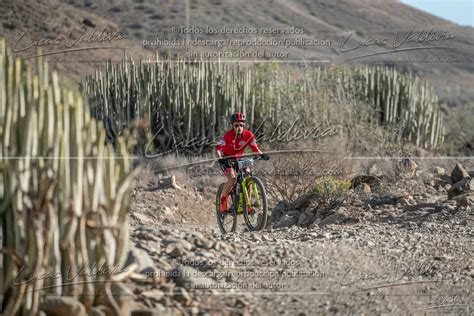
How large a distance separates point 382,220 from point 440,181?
4.01 m

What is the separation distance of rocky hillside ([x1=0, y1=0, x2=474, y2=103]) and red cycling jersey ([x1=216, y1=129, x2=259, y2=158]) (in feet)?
97.2

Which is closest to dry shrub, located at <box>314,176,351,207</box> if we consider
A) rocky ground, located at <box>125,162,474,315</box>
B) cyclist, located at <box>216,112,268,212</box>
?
rocky ground, located at <box>125,162,474,315</box>

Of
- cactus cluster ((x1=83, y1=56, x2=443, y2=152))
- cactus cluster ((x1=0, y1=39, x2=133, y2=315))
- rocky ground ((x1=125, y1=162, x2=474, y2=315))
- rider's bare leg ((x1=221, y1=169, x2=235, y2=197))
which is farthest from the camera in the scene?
cactus cluster ((x1=83, y1=56, x2=443, y2=152))

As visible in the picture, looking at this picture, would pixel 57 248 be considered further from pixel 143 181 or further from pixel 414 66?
pixel 414 66

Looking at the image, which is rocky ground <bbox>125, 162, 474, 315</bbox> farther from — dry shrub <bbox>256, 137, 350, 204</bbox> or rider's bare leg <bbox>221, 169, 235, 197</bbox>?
dry shrub <bbox>256, 137, 350, 204</bbox>

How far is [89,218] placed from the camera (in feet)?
15.1

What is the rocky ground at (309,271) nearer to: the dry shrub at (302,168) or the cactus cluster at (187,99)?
the dry shrub at (302,168)

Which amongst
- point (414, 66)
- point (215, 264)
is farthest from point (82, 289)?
point (414, 66)

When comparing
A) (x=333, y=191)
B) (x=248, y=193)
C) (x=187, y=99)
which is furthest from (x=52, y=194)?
(x=187, y=99)

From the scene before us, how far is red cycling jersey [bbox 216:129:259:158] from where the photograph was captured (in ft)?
29.8

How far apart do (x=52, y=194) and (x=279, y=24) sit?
45.7 meters

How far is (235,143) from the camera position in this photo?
9.11 metres

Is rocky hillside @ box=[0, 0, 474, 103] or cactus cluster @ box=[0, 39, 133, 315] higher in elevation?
rocky hillside @ box=[0, 0, 474, 103]

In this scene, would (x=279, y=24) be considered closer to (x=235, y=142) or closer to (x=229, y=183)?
(x=229, y=183)
